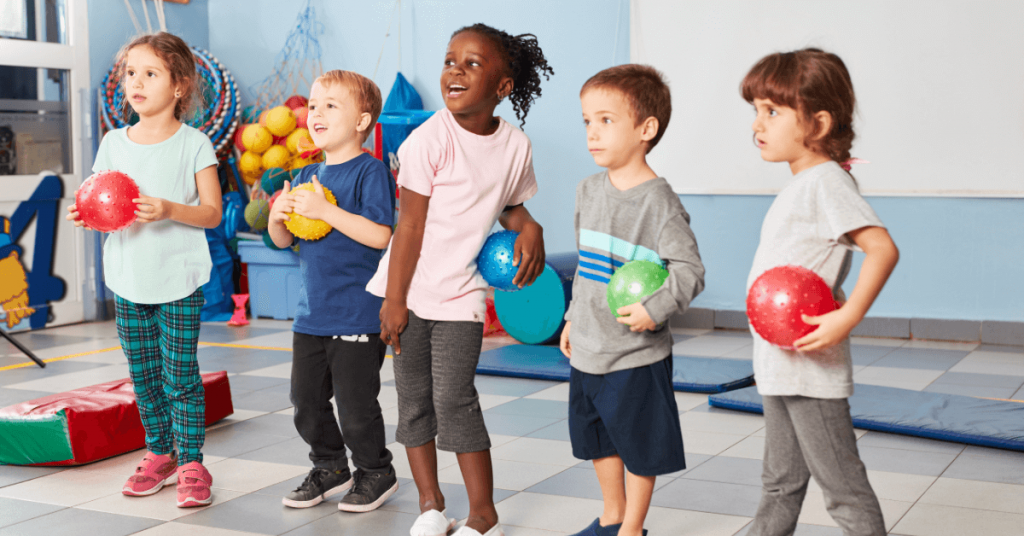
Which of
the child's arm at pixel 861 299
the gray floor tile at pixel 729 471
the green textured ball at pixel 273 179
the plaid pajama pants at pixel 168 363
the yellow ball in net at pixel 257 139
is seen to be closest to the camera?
the child's arm at pixel 861 299

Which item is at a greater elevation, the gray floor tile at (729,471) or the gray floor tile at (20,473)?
the gray floor tile at (729,471)

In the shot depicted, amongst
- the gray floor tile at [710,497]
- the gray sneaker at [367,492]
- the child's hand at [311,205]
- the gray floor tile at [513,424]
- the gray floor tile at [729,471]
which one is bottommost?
the gray floor tile at [513,424]

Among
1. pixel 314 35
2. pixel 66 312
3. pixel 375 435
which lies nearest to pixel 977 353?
pixel 375 435

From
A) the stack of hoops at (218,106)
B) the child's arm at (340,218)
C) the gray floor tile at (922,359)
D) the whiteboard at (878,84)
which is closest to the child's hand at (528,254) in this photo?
the child's arm at (340,218)

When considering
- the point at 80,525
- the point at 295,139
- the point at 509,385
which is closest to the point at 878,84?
the point at 509,385

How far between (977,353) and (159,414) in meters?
4.30

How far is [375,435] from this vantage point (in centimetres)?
261

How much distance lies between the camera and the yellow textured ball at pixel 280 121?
6.41 metres

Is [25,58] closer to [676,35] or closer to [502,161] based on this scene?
[676,35]

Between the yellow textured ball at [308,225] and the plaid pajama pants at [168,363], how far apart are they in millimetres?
427

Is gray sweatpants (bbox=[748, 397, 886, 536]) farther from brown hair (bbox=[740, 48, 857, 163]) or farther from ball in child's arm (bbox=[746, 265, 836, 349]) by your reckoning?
brown hair (bbox=[740, 48, 857, 163])

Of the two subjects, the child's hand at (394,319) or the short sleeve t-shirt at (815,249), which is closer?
the short sleeve t-shirt at (815,249)

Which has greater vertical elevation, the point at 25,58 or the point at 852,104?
the point at 25,58

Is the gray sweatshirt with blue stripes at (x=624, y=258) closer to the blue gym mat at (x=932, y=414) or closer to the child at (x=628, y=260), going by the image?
the child at (x=628, y=260)
